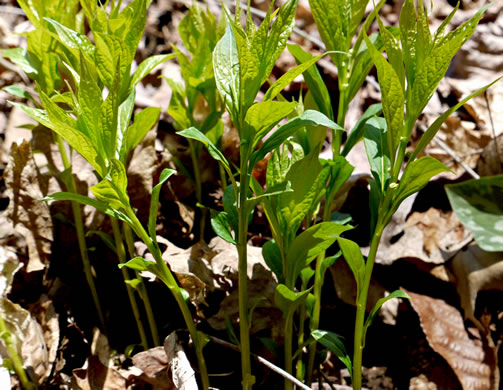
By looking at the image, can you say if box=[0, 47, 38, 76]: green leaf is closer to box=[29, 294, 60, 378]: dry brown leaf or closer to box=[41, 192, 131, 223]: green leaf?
box=[41, 192, 131, 223]: green leaf

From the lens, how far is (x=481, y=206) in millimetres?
1974

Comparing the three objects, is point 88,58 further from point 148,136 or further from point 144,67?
point 148,136

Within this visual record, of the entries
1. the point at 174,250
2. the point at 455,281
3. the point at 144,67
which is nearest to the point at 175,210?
the point at 174,250

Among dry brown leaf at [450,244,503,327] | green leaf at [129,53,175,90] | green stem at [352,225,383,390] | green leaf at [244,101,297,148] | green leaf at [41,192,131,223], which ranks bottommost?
dry brown leaf at [450,244,503,327]

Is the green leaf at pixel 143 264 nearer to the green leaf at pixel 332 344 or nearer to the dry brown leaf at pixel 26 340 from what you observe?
the green leaf at pixel 332 344

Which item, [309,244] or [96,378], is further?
[96,378]

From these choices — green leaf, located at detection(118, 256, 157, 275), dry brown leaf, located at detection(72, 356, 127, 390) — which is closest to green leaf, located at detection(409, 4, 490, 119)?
green leaf, located at detection(118, 256, 157, 275)

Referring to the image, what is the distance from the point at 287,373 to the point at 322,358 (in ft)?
0.83

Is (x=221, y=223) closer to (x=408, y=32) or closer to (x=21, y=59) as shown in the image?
(x=408, y=32)

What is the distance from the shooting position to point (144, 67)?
1.48 meters

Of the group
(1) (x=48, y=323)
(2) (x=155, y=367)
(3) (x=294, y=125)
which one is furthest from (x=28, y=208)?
(3) (x=294, y=125)

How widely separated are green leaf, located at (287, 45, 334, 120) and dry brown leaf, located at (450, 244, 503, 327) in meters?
0.94

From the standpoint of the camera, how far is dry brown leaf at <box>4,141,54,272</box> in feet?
6.21

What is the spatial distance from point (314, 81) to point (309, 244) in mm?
490
